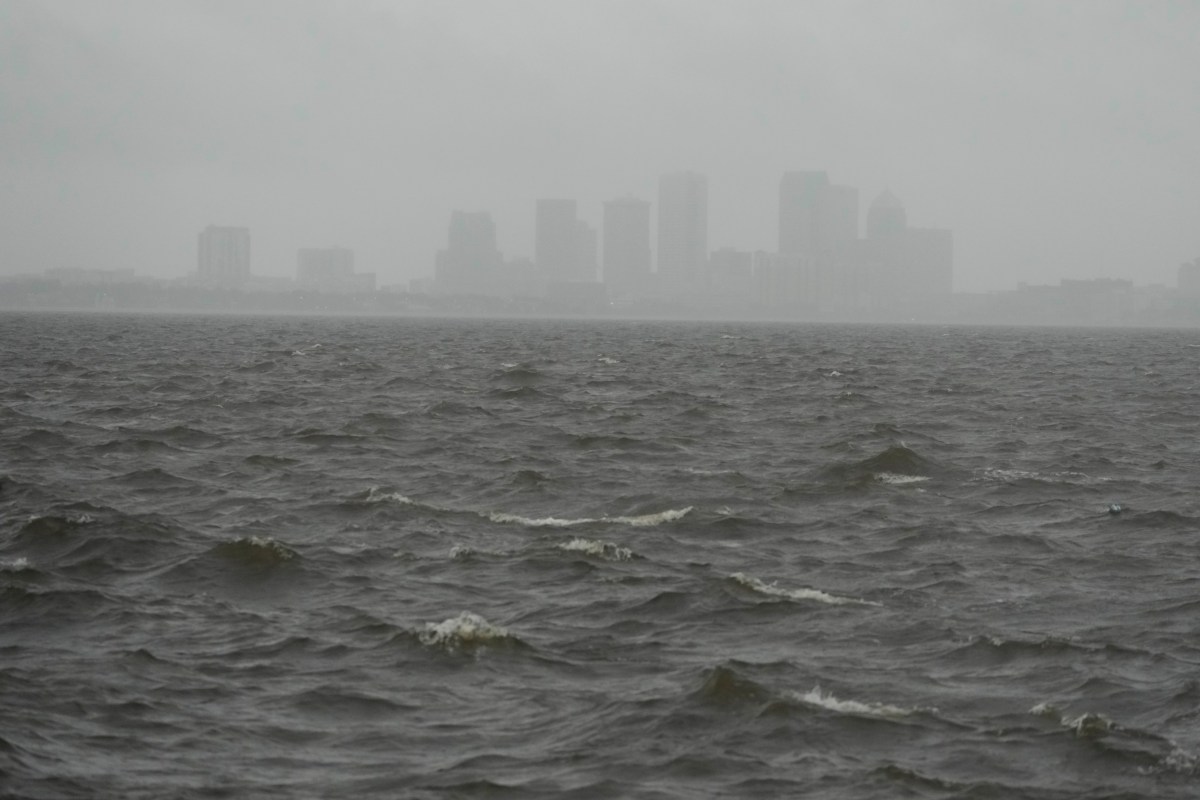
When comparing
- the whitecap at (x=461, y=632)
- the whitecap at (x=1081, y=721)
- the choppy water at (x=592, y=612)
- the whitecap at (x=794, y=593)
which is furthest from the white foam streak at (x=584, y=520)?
the whitecap at (x=1081, y=721)

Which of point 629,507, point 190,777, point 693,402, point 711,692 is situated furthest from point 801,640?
point 693,402

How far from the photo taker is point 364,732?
1266 centimetres

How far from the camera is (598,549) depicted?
20.5 metres

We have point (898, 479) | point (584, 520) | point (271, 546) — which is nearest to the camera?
point (271, 546)

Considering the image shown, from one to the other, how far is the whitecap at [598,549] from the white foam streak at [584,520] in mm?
1616

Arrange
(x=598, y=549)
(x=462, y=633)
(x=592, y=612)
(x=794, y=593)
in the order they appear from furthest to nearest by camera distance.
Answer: (x=598, y=549)
(x=794, y=593)
(x=592, y=612)
(x=462, y=633)

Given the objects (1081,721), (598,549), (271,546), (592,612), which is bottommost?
(1081,721)

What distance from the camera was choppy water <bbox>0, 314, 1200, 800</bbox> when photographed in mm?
12062

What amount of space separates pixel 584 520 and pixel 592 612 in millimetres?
6260

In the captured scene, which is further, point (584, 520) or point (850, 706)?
point (584, 520)

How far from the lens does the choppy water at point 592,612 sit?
12062 mm

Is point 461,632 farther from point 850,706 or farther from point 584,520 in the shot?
point 584,520

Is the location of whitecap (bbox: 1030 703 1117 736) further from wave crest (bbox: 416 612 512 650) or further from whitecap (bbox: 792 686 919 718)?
wave crest (bbox: 416 612 512 650)

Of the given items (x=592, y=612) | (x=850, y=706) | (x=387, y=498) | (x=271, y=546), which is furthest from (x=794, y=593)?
(x=387, y=498)
